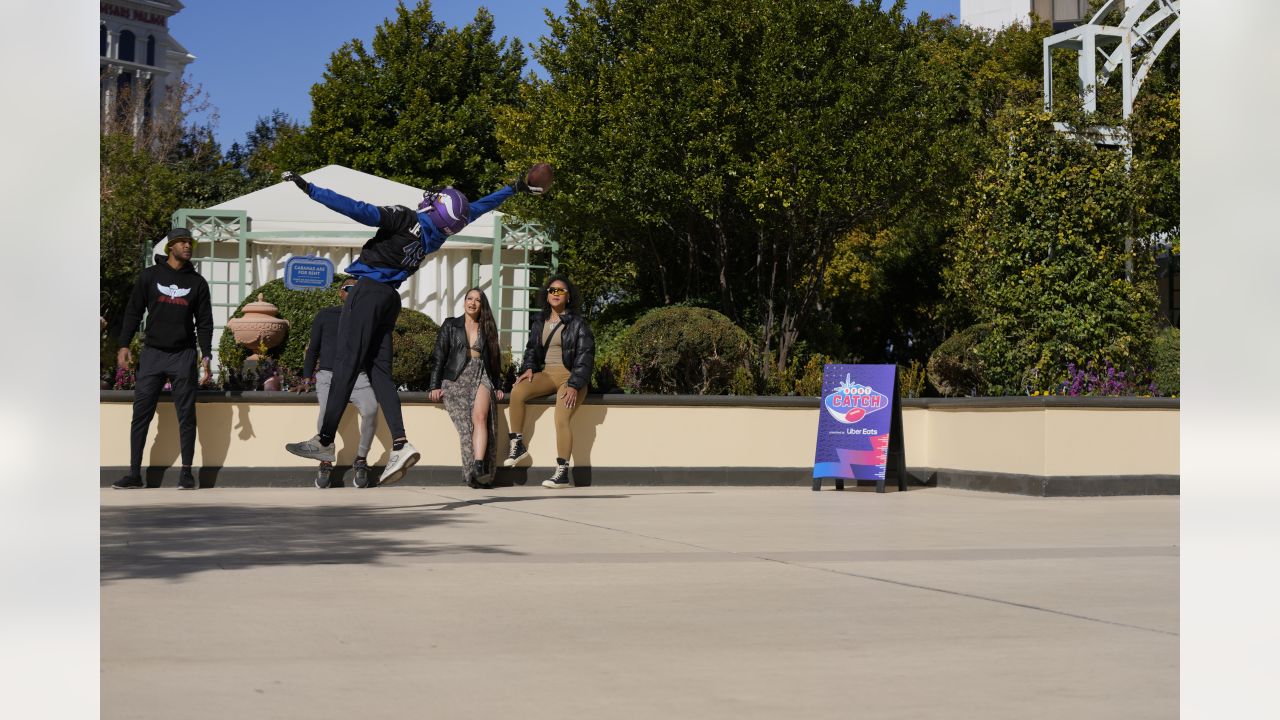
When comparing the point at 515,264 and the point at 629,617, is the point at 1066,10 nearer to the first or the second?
the point at 515,264

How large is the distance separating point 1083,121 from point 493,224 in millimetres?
11658

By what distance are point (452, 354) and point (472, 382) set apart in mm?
353

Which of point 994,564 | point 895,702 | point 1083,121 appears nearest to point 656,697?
point 895,702

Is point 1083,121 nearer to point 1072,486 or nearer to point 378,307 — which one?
point 1072,486

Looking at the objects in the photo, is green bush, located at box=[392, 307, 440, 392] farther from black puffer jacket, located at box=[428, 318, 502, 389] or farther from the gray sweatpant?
the gray sweatpant

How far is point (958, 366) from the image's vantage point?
833 inches

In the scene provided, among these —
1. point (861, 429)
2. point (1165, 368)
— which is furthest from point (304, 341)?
point (1165, 368)

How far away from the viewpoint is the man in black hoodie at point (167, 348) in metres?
12.9

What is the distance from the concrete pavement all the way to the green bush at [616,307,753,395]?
18.4ft

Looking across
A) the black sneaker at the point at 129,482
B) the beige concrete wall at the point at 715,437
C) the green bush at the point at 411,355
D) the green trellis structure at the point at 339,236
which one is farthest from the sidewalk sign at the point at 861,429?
the green trellis structure at the point at 339,236

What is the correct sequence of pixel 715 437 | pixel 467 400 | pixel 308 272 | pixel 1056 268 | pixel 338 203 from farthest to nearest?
1. pixel 308 272
2. pixel 1056 268
3. pixel 715 437
4. pixel 467 400
5. pixel 338 203
